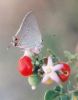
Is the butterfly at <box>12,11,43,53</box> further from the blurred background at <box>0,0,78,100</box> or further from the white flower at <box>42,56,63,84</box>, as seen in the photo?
the blurred background at <box>0,0,78,100</box>

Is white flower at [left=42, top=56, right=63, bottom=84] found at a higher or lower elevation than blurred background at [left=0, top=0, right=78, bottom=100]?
lower

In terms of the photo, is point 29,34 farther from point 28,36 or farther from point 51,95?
point 51,95

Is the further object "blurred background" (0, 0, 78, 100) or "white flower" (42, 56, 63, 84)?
"blurred background" (0, 0, 78, 100)

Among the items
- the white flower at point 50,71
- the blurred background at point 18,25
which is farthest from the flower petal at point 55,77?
the blurred background at point 18,25

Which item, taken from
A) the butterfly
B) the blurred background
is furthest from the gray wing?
the blurred background

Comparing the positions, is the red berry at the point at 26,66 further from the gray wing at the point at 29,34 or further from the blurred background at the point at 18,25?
the blurred background at the point at 18,25

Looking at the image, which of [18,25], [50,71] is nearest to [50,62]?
[50,71]

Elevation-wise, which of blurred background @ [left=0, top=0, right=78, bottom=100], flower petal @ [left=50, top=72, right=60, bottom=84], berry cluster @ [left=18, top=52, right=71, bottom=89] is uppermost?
blurred background @ [left=0, top=0, right=78, bottom=100]
